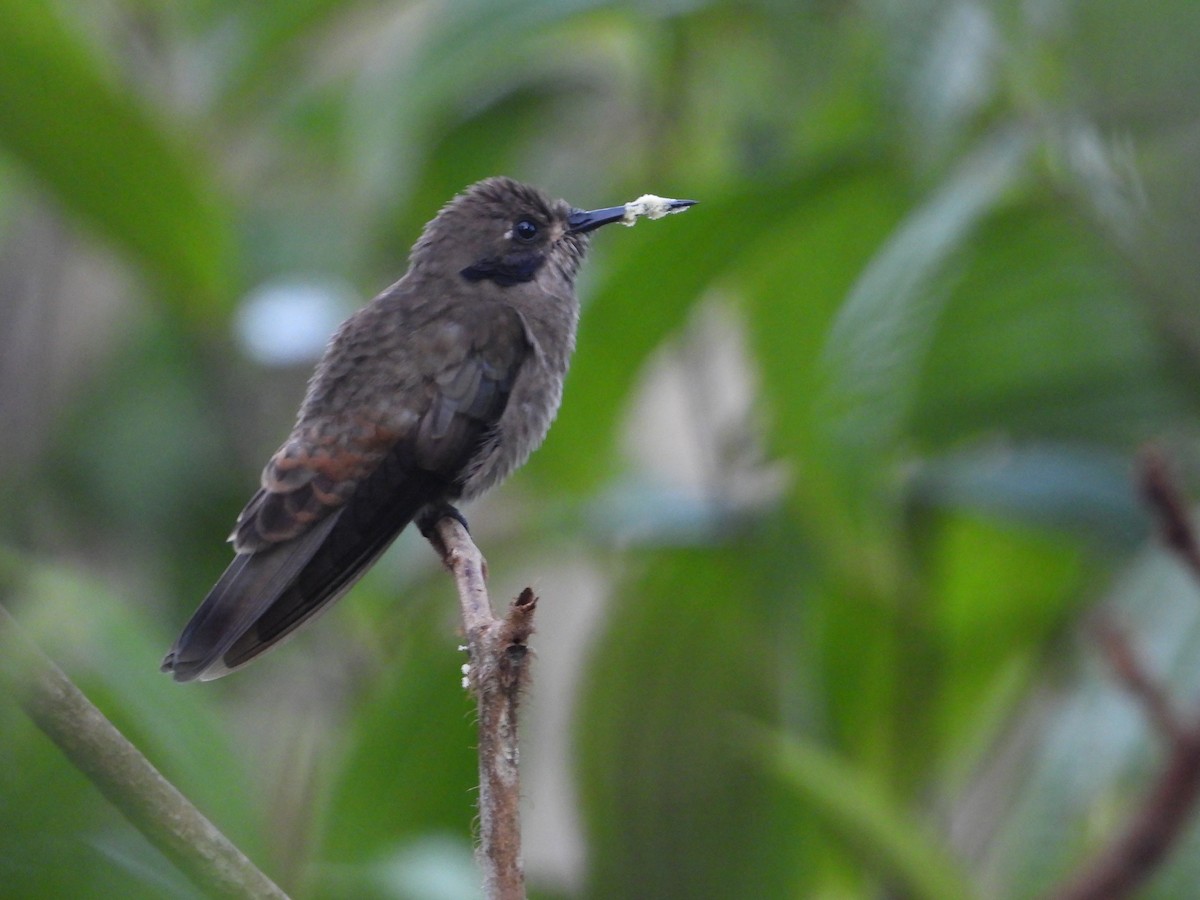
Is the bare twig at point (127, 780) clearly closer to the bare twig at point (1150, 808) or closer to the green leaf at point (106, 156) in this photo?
the bare twig at point (1150, 808)

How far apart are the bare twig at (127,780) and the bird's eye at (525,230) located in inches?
45.8

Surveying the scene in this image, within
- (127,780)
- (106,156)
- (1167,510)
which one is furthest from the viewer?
(106,156)

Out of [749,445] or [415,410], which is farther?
[749,445]

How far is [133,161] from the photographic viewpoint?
2723 mm

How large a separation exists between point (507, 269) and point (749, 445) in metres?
1.35

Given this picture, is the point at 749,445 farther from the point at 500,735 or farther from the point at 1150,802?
the point at 500,735

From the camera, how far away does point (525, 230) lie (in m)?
1.90

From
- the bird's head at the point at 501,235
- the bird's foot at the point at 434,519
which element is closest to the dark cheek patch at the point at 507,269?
the bird's head at the point at 501,235

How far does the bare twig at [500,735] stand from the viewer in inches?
37.0

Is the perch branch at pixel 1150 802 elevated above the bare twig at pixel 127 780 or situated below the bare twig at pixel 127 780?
above

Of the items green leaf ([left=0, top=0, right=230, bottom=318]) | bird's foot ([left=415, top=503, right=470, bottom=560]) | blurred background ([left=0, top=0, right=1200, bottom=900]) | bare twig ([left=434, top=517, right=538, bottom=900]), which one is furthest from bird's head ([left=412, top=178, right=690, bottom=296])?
green leaf ([left=0, top=0, right=230, bottom=318])

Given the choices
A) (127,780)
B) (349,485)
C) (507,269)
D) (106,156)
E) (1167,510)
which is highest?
(106,156)

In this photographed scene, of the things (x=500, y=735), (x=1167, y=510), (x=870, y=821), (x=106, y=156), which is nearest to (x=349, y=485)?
(x=500, y=735)

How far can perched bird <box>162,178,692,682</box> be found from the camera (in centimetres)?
150
